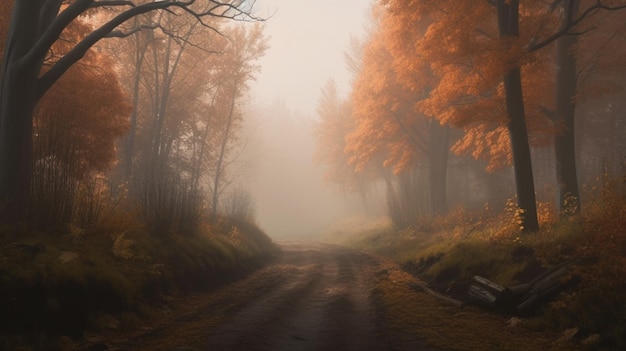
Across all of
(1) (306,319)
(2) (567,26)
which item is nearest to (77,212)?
(1) (306,319)

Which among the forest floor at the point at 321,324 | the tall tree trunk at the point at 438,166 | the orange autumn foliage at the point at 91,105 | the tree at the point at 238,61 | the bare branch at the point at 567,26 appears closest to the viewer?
the forest floor at the point at 321,324

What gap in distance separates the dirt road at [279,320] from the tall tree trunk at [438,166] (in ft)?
35.2

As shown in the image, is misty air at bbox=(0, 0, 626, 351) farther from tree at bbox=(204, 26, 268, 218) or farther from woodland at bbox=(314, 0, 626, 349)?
tree at bbox=(204, 26, 268, 218)

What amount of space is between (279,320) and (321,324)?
783 mm

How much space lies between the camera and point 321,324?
730cm

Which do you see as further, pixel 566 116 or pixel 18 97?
pixel 566 116

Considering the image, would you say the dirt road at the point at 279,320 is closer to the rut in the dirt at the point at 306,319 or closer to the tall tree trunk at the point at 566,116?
the rut in the dirt at the point at 306,319

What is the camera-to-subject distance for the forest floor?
20.1 feet

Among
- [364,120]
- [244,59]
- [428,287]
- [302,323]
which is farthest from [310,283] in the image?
[244,59]

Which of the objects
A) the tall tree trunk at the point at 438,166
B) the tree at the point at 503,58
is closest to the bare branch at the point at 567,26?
the tree at the point at 503,58

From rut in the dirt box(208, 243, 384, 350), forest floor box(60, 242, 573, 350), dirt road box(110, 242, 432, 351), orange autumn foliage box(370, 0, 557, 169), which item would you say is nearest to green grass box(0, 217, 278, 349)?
forest floor box(60, 242, 573, 350)

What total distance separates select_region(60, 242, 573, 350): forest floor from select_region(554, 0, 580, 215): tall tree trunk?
589 cm

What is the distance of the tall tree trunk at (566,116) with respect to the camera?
12906mm

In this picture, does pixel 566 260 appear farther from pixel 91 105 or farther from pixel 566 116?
pixel 91 105
